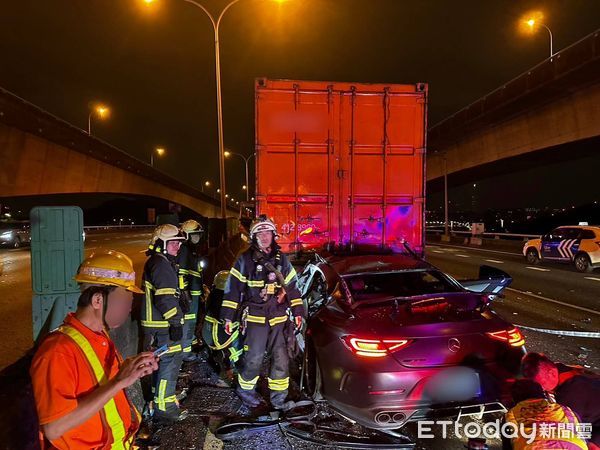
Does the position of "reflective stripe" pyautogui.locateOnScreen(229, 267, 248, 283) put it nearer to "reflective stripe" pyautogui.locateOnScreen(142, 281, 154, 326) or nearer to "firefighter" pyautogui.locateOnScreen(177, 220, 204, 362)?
"reflective stripe" pyautogui.locateOnScreen(142, 281, 154, 326)

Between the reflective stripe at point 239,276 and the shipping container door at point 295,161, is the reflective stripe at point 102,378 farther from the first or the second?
the shipping container door at point 295,161

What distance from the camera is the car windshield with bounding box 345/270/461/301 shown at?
4504mm

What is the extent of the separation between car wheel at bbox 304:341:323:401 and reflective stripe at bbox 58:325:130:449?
223 centimetres

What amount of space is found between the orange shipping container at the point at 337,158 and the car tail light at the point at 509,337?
4009 millimetres

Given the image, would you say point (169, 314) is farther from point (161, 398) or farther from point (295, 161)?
point (295, 161)

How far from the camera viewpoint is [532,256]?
1770cm

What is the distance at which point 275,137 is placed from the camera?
7297mm

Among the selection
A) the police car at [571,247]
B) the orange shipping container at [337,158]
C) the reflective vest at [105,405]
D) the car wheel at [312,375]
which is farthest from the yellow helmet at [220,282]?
the police car at [571,247]

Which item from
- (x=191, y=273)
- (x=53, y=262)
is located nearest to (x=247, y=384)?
(x=191, y=273)

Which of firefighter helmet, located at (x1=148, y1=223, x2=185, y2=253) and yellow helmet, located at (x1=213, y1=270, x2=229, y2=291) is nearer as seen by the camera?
firefighter helmet, located at (x1=148, y1=223, x2=185, y2=253)

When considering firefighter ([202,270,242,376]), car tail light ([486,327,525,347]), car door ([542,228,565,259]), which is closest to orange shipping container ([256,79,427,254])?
firefighter ([202,270,242,376])

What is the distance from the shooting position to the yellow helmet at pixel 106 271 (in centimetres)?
195

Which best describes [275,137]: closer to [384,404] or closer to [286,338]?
[286,338]

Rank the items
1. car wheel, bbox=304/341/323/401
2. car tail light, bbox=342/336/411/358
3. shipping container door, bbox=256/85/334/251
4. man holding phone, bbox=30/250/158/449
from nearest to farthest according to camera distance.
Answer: man holding phone, bbox=30/250/158/449
car tail light, bbox=342/336/411/358
car wheel, bbox=304/341/323/401
shipping container door, bbox=256/85/334/251
